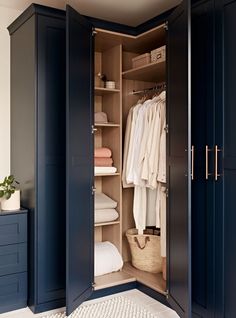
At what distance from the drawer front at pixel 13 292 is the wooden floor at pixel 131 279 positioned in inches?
23.6

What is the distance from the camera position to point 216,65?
2.29 m

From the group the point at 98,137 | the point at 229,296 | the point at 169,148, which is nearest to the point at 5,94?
the point at 98,137

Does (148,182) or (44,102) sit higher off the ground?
(44,102)

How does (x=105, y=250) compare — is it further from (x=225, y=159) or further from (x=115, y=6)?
(x=115, y=6)

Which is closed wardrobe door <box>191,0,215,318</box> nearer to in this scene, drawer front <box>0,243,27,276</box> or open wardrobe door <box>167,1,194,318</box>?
open wardrobe door <box>167,1,194,318</box>

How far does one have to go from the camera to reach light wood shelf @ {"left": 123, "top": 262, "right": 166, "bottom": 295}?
2.91 meters

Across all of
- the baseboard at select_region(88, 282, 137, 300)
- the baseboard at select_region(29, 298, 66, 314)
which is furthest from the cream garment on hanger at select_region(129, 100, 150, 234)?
the baseboard at select_region(29, 298, 66, 314)

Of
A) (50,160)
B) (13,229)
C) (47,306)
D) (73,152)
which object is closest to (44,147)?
(50,160)

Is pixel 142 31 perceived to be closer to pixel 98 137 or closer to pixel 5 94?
pixel 98 137

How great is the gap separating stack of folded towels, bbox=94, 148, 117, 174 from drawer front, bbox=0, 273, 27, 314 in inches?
44.4

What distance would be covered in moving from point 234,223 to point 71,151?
1232mm

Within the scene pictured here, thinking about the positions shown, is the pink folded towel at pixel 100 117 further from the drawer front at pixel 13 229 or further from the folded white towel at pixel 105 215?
the drawer front at pixel 13 229

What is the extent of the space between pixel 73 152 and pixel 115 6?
1.42 meters

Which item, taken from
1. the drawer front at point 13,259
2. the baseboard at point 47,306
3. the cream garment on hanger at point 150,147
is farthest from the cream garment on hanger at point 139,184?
the drawer front at point 13,259
